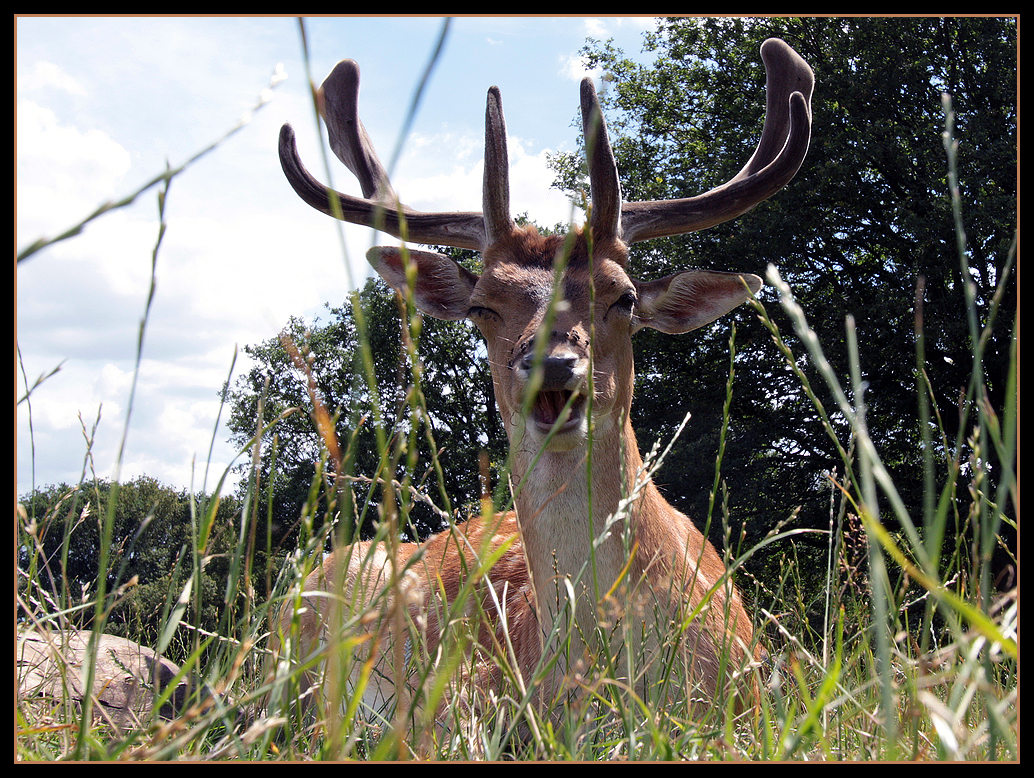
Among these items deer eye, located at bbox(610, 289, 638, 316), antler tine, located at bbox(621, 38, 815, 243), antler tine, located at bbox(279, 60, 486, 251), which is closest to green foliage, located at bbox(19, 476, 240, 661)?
antler tine, located at bbox(279, 60, 486, 251)

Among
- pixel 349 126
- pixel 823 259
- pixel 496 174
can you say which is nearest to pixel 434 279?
pixel 496 174

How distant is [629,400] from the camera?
10.4 feet

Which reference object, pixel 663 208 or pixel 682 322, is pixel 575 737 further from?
pixel 663 208

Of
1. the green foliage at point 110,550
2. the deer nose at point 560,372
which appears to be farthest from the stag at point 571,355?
the green foliage at point 110,550

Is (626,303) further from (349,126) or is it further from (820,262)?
(820,262)

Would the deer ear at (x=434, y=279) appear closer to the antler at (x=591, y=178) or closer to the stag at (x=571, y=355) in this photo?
the stag at (x=571, y=355)

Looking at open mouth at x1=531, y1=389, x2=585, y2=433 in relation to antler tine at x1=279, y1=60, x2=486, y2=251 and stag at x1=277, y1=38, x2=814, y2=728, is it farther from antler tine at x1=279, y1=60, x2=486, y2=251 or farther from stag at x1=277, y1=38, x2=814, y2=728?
antler tine at x1=279, y1=60, x2=486, y2=251

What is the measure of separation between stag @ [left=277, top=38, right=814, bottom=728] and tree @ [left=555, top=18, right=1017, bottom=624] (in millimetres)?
9743

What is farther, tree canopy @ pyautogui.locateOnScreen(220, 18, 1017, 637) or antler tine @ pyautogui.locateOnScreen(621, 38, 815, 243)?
tree canopy @ pyautogui.locateOnScreen(220, 18, 1017, 637)

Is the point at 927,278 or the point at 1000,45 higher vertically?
the point at 1000,45

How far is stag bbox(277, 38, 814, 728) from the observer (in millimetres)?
2463

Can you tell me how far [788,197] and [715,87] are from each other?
4.22 m
